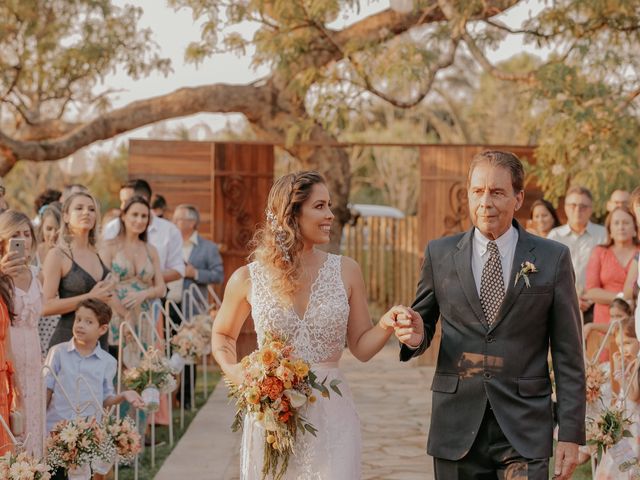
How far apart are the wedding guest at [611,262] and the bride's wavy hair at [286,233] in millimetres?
4926

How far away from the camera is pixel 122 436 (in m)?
6.57

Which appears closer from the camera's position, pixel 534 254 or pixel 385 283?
pixel 534 254

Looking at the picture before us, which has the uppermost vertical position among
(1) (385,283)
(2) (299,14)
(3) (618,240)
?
(2) (299,14)

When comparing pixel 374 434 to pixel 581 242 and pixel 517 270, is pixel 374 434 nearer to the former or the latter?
pixel 581 242

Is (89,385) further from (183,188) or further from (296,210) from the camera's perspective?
(183,188)

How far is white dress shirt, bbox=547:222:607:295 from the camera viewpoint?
34.0 feet

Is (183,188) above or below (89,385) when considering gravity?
above

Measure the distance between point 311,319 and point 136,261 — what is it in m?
4.95

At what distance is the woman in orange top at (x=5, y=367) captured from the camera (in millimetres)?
6019

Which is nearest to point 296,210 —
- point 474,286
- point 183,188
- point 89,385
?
point 474,286

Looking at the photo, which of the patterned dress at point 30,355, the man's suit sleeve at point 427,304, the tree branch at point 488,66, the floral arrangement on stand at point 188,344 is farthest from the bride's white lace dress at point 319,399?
the tree branch at point 488,66

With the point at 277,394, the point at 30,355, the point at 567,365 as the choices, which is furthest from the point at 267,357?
the point at 30,355

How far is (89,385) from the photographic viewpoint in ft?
23.3

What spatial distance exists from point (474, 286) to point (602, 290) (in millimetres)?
5123
